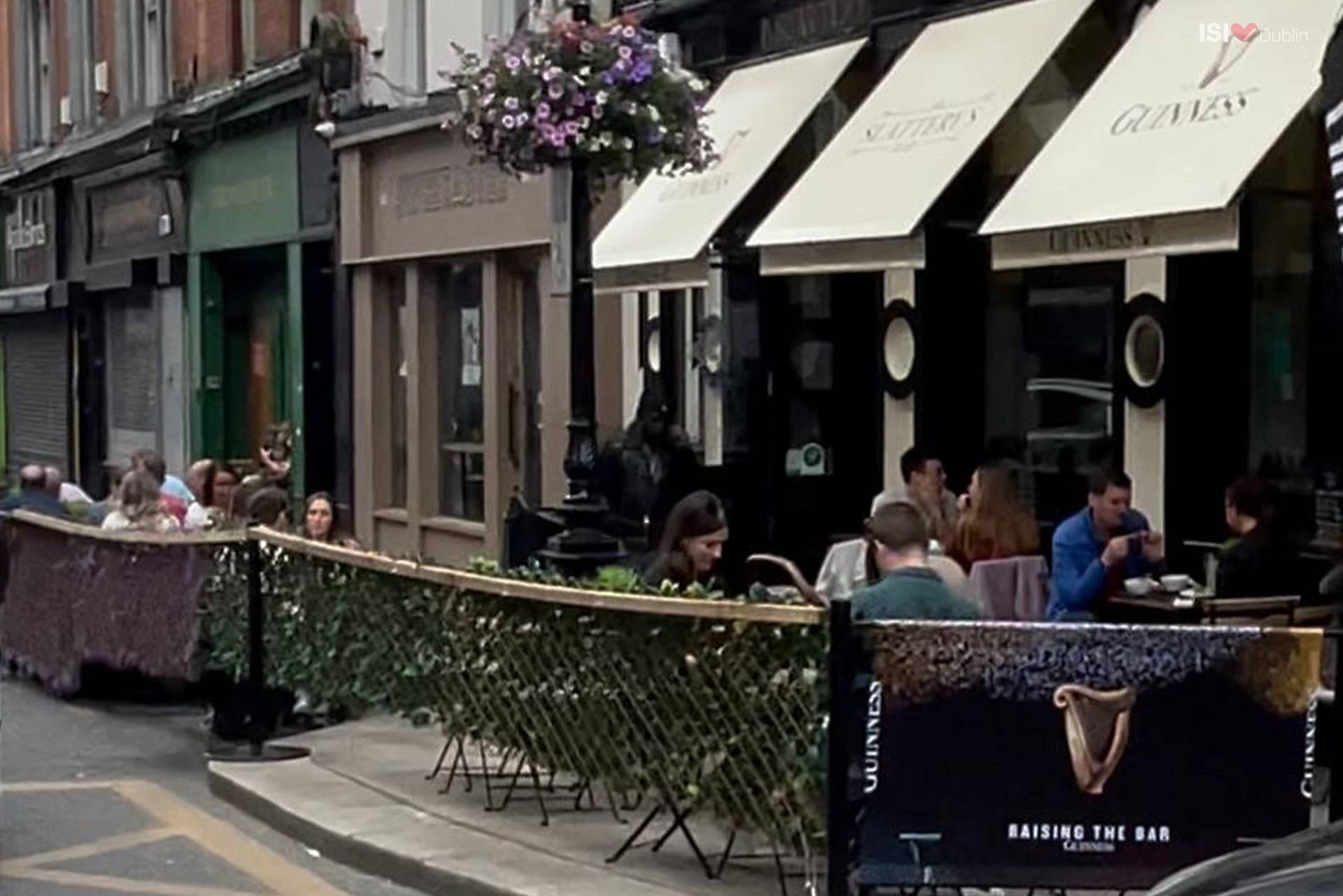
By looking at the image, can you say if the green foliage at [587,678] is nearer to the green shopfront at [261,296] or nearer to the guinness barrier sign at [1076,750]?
the guinness barrier sign at [1076,750]

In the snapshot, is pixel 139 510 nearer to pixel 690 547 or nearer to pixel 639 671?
pixel 690 547

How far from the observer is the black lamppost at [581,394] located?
38.5ft

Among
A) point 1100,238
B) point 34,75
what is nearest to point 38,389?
point 34,75

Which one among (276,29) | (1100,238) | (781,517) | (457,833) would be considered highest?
(276,29)

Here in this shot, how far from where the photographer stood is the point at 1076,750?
705 centimetres

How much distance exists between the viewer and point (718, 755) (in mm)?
8078

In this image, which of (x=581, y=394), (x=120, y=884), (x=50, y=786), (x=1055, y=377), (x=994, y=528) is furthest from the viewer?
(x=1055, y=377)

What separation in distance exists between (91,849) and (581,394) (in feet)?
12.0

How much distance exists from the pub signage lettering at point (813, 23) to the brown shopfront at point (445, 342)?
10.1ft

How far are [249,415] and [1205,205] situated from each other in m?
18.2

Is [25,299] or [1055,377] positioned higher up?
[25,299]

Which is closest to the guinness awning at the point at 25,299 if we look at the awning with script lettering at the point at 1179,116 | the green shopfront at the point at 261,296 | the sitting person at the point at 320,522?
the green shopfront at the point at 261,296

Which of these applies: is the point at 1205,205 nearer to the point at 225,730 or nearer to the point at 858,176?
the point at 858,176

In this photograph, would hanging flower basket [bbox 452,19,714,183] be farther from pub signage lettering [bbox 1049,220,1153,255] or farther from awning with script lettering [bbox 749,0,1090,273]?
pub signage lettering [bbox 1049,220,1153,255]
